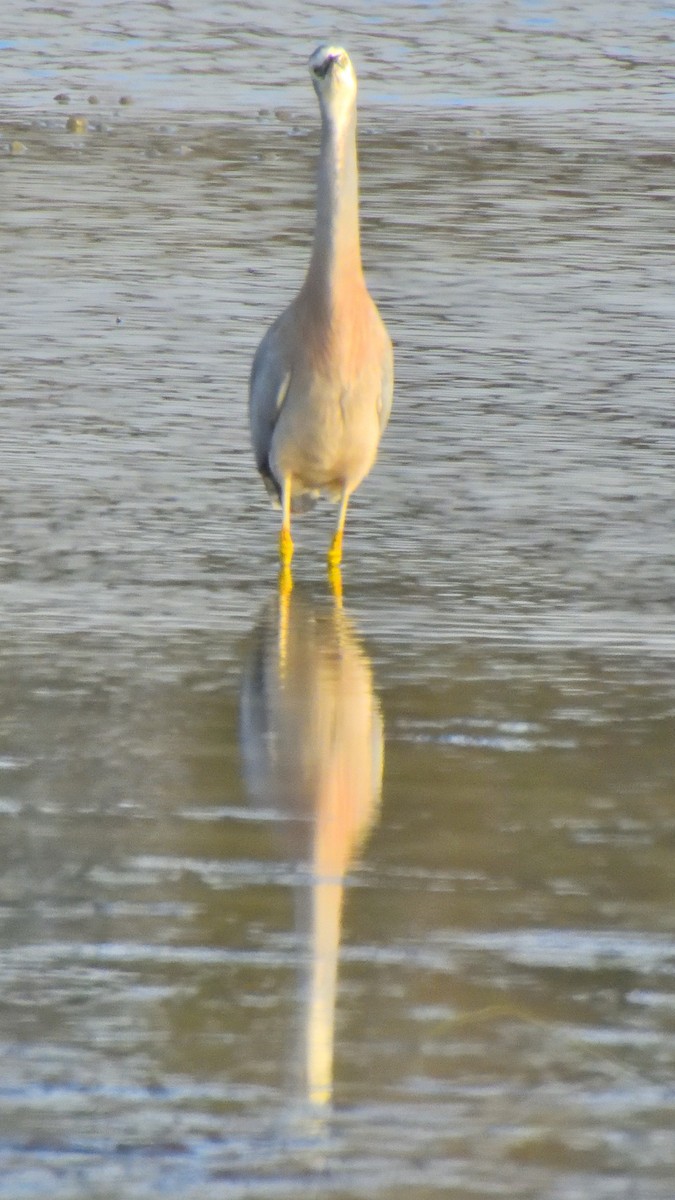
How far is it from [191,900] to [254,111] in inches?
641

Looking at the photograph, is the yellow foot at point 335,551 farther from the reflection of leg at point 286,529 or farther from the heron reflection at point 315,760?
the heron reflection at point 315,760

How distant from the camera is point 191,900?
4.75 meters

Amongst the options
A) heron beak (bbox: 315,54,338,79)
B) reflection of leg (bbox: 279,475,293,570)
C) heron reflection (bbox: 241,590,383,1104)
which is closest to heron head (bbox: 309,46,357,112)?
heron beak (bbox: 315,54,338,79)

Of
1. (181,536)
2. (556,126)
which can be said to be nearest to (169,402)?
(181,536)

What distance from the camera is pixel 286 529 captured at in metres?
8.23

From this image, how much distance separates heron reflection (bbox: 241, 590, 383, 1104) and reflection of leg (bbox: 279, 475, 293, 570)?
1.50 feet

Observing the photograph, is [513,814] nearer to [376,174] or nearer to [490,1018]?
[490,1018]

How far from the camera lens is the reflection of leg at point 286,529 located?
8.17 m

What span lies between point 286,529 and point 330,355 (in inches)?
22.9

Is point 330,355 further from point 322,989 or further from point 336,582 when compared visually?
point 322,989

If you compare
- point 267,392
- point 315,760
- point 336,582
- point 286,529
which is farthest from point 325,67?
point 315,760

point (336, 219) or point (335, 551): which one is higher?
point (336, 219)

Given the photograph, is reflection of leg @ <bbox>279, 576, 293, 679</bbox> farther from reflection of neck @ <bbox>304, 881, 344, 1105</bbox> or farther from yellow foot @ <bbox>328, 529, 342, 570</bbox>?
reflection of neck @ <bbox>304, 881, 344, 1105</bbox>

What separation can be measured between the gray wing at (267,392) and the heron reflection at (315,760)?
0.88 m
